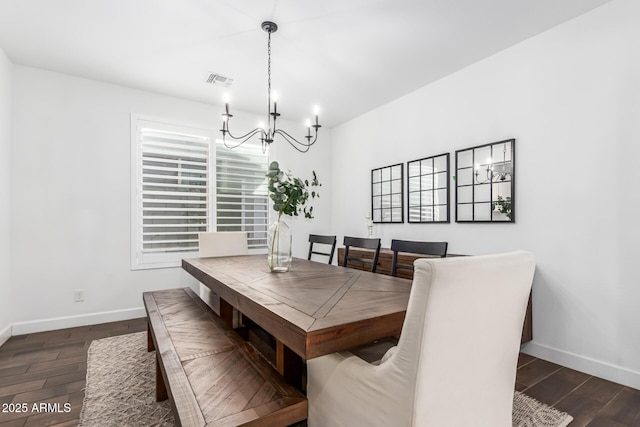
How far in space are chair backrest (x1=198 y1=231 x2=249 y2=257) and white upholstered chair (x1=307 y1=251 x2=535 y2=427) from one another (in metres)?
2.27

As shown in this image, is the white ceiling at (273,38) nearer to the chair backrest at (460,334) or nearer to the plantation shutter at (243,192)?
the plantation shutter at (243,192)

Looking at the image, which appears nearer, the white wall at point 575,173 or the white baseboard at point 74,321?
the white wall at point 575,173

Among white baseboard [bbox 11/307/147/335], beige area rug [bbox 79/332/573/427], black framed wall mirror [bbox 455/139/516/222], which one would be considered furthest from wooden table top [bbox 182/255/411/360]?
white baseboard [bbox 11/307/147/335]

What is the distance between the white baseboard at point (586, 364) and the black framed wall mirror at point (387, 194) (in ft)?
5.99

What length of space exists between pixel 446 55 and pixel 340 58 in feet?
3.28

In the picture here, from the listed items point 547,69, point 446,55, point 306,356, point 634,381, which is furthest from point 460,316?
point 446,55

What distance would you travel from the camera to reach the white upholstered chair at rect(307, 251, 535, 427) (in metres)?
0.90

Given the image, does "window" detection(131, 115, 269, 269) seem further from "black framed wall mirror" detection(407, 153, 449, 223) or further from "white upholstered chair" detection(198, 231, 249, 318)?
"black framed wall mirror" detection(407, 153, 449, 223)

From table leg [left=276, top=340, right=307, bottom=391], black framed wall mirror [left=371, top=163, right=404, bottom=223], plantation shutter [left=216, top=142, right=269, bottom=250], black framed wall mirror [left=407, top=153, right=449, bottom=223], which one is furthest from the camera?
plantation shutter [left=216, top=142, right=269, bottom=250]

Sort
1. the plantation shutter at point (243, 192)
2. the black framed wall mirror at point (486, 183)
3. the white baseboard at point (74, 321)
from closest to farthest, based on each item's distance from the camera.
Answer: the black framed wall mirror at point (486, 183) < the white baseboard at point (74, 321) < the plantation shutter at point (243, 192)

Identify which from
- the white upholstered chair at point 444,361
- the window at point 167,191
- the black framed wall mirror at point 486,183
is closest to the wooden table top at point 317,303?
the white upholstered chair at point 444,361

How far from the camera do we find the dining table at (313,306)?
3.52 ft

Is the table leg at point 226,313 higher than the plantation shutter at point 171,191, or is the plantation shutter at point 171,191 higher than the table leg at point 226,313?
the plantation shutter at point 171,191

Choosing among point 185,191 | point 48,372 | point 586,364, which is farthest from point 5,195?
point 586,364
